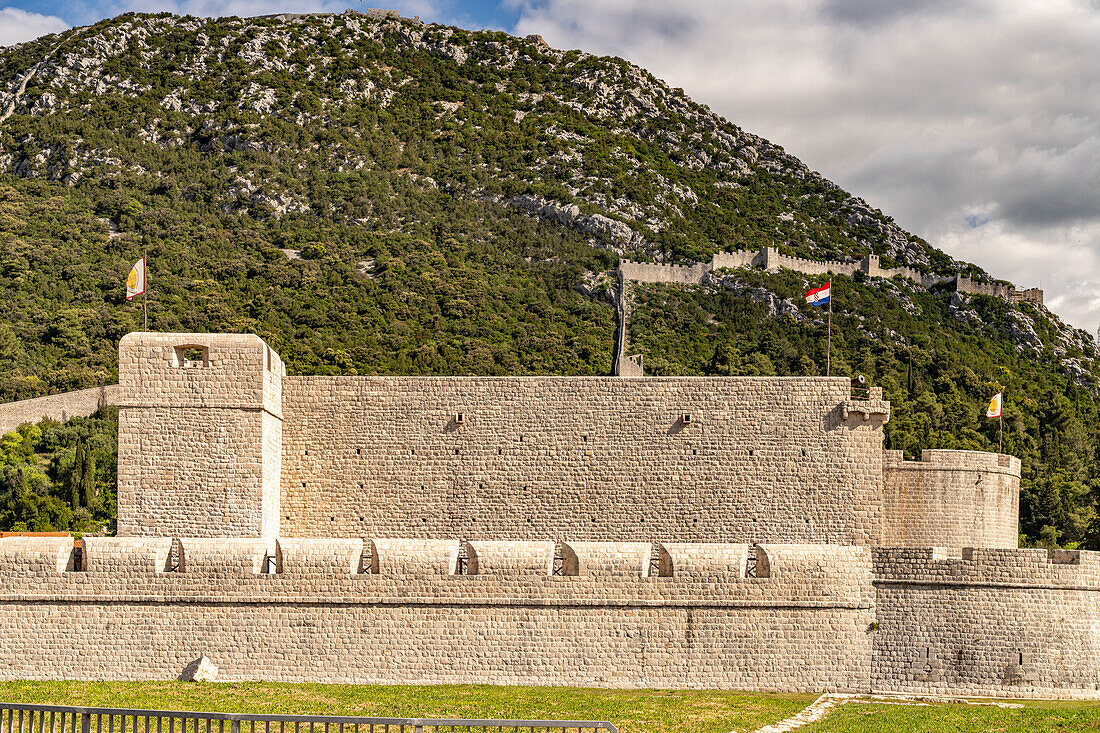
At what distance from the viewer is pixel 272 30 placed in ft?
265

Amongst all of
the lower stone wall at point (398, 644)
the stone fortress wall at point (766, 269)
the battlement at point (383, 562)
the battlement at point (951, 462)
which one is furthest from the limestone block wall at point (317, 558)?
the stone fortress wall at point (766, 269)

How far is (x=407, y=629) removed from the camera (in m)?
16.8

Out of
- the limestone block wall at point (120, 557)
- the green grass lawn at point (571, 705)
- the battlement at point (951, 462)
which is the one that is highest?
the battlement at point (951, 462)

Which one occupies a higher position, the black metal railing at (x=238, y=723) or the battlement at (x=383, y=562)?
the battlement at (x=383, y=562)

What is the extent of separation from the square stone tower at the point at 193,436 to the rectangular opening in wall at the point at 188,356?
33mm

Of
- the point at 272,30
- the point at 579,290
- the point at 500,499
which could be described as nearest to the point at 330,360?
the point at 579,290

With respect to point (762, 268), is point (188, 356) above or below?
below

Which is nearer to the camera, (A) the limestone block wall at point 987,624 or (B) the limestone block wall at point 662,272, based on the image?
(A) the limestone block wall at point 987,624

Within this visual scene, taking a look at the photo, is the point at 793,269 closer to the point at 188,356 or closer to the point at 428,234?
the point at 428,234

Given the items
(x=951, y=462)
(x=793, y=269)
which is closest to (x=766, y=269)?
(x=793, y=269)

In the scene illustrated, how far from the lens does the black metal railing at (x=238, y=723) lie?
34.6 ft

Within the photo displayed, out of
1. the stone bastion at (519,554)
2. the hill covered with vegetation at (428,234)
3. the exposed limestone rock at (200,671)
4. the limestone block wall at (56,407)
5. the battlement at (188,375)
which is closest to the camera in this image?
the exposed limestone rock at (200,671)

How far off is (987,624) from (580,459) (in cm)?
767

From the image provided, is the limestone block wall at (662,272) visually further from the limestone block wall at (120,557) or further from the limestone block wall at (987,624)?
the limestone block wall at (120,557)
